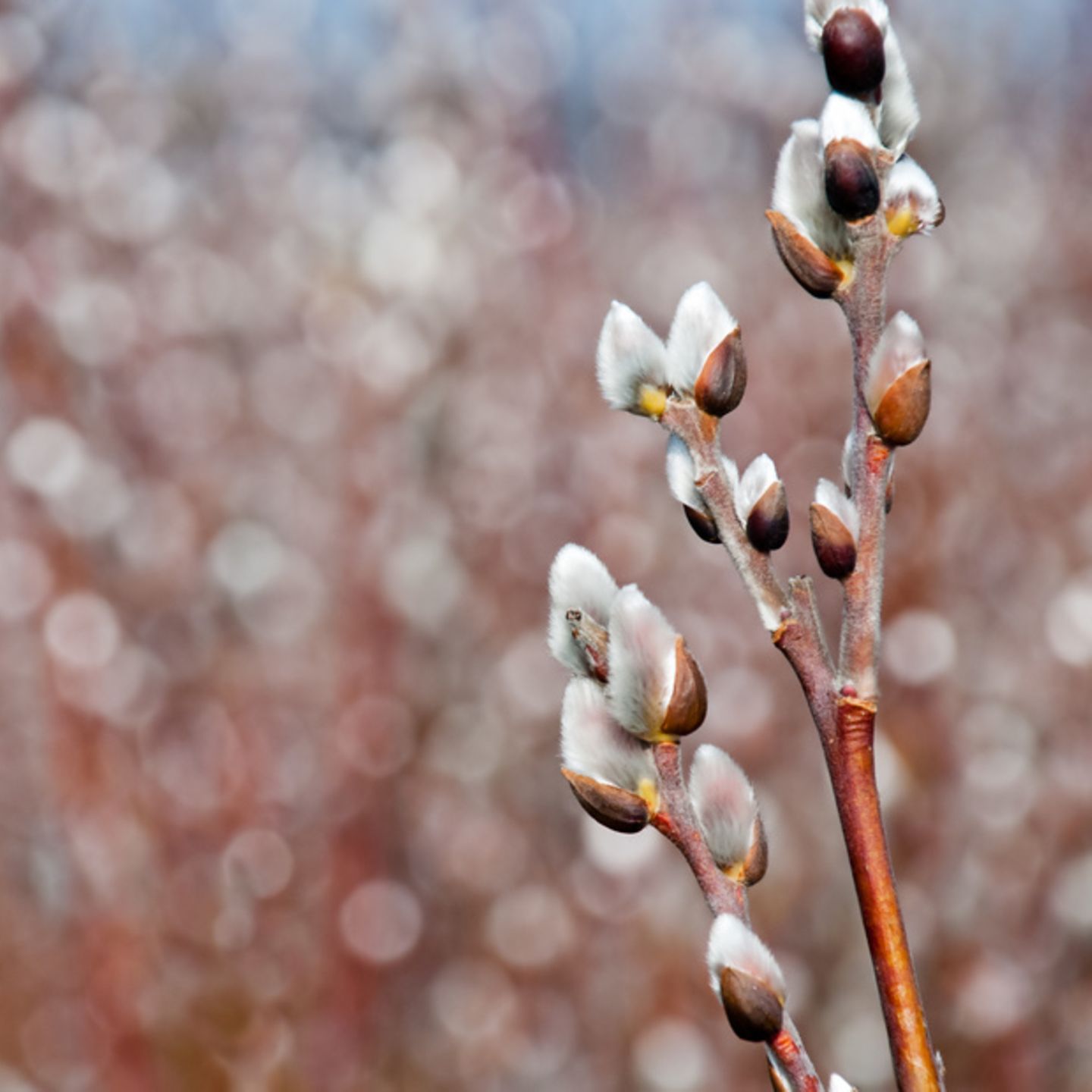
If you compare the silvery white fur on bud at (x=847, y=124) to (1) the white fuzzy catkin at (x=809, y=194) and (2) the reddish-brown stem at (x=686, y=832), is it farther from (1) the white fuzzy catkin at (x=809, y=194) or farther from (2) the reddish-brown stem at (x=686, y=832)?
(2) the reddish-brown stem at (x=686, y=832)


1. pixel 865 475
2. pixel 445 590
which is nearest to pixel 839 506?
pixel 865 475

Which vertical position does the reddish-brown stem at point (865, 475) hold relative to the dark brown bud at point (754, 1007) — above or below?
above

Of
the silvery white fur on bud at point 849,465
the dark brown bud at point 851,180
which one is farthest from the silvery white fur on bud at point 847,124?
the silvery white fur on bud at point 849,465

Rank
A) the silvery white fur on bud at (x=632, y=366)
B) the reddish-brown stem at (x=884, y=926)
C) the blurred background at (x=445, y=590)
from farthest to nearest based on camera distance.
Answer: the blurred background at (x=445, y=590), the silvery white fur on bud at (x=632, y=366), the reddish-brown stem at (x=884, y=926)

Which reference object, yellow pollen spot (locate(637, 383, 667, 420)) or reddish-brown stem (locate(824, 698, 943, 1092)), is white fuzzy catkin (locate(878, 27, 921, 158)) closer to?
yellow pollen spot (locate(637, 383, 667, 420))

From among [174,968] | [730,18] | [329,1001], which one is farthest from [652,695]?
[730,18]

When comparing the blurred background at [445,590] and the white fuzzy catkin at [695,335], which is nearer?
the white fuzzy catkin at [695,335]

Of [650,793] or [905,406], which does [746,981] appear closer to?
[650,793]
